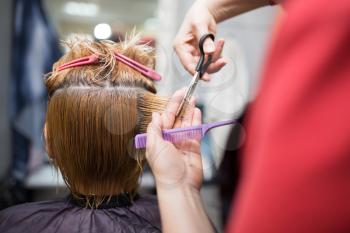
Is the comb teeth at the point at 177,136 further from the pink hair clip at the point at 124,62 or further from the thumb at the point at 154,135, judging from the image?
the pink hair clip at the point at 124,62

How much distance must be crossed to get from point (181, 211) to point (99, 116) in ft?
1.33

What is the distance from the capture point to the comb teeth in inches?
30.7

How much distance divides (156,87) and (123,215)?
0.34 meters

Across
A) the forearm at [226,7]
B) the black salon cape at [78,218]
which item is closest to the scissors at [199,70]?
the forearm at [226,7]

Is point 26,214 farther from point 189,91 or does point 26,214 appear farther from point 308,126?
point 308,126

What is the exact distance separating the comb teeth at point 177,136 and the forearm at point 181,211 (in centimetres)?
11

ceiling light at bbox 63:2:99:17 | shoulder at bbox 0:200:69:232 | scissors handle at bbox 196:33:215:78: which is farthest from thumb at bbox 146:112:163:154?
ceiling light at bbox 63:2:99:17

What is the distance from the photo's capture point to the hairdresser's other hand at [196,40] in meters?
0.89

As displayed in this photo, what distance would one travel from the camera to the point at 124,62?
3.28ft

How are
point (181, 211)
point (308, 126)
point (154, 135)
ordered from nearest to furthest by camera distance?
1. point (308, 126)
2. point (181, 211)
3. point (154, 135)

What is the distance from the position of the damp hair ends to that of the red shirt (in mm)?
681

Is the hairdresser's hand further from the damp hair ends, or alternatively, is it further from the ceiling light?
the ceiling light

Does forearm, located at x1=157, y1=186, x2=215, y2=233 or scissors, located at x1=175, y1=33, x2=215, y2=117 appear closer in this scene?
forearm, located at x1=157, y1=186, x2=215, y2=233

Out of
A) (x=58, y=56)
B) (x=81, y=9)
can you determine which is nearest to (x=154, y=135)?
(x=58, y=56)
